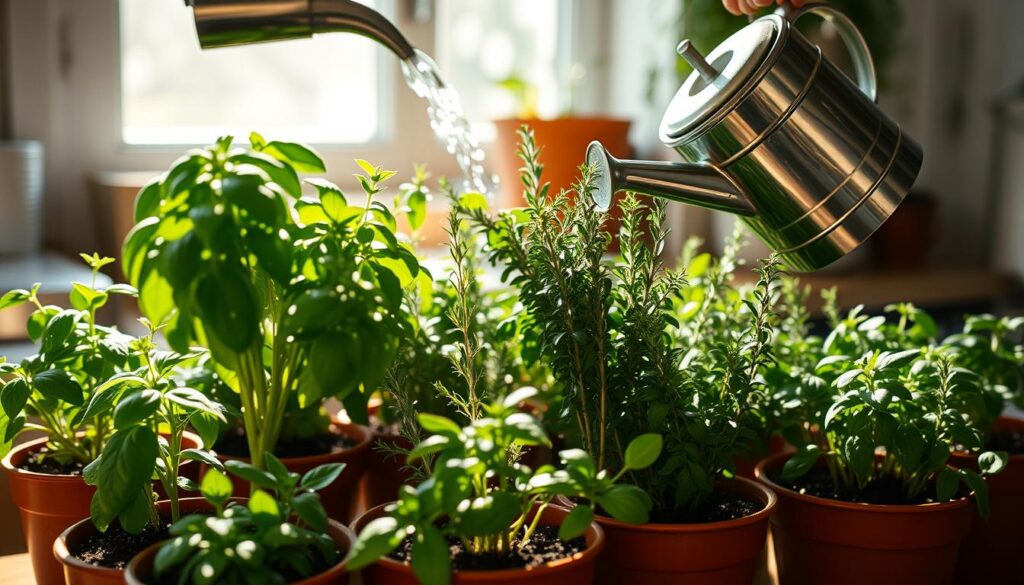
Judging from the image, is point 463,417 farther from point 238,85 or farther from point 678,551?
point 238,85

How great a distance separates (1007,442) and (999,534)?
0.40ft

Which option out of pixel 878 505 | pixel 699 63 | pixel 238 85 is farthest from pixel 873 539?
pixel 238 85

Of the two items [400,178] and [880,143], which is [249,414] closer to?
[880,143]

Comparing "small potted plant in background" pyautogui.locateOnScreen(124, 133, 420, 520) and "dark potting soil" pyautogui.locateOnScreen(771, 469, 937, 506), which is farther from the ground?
"small potted plant in background" pyautogui.locateOnScreen(124, 133, 420, 520)

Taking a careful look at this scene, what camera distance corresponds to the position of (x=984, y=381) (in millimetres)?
1003

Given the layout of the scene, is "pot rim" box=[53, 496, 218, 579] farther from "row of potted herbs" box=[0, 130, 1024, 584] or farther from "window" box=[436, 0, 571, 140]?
"window" box=[436, 0, 571, 140]

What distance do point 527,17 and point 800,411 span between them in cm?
170

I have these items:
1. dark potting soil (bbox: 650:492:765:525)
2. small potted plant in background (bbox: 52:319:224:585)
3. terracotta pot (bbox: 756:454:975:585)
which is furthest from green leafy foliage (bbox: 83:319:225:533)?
terracotta pot (bbox: 756:454:975:585)

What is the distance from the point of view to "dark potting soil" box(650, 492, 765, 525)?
0.77 meters

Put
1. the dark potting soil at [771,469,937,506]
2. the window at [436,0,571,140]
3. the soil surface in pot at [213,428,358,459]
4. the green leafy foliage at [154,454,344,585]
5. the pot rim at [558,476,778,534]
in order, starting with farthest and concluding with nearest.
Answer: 1. the window at [436,0,571,140]
2. the soil surface in pot at [213,428,358,459]
3. the dark potting soil at [771,469,937,506]
4. the pot rim at [558,476,778,534]
5. the green leafy foliage at [154,454,344,585]

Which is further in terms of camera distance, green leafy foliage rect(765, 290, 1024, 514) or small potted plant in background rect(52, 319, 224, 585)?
green leafy foliage rect(765, 290, 1024, 514)

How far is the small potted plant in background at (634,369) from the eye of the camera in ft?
2.43

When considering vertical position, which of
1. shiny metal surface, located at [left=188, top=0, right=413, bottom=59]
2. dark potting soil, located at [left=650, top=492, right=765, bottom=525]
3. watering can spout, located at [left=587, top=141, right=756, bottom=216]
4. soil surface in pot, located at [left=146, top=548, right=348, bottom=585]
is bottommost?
dark potting soil, located at [left=650, top=492, right=765, bottom=525]

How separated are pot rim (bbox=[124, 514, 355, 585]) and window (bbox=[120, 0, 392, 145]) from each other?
4.44ft
